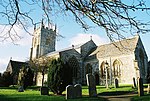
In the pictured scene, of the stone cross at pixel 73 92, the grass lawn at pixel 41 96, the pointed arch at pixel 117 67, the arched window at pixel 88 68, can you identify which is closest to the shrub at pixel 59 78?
the grass lawn at pixel 41 96

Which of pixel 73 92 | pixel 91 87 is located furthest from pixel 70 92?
pixel 91 87

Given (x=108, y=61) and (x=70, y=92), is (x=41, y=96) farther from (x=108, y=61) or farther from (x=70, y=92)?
(x=108, y=61)

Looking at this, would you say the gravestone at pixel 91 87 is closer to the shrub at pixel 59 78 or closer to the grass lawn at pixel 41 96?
the grass lawn at pixel 41 96

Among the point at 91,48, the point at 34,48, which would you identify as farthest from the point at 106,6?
the point at 34,48

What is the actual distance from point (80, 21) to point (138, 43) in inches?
1237

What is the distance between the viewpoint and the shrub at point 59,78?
17031 mm

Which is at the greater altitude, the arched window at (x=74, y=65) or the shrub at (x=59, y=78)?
the arched window at (x=74, y=65)

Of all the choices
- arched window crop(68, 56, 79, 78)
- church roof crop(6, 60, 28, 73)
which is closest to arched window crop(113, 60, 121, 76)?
arched window crop(68, 56, 79, 78)

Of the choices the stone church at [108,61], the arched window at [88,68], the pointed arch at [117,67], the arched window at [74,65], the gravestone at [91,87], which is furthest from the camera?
the arched window at [88,68]

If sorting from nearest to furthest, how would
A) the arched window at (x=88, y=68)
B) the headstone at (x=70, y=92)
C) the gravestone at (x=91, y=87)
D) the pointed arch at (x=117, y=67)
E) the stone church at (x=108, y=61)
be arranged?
the headstone at (x=70, y=92), the gravestone at (x=91, y=87), the stone church at (x=108, y=61), the pointed arch at (x=117, y=67), the arched window at (x=88, y=68)

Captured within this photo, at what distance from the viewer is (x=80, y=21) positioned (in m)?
4.50

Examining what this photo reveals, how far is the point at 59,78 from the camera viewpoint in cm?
1728

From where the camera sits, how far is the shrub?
17031 millimetres

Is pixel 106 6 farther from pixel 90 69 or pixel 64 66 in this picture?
pixel 90 69
